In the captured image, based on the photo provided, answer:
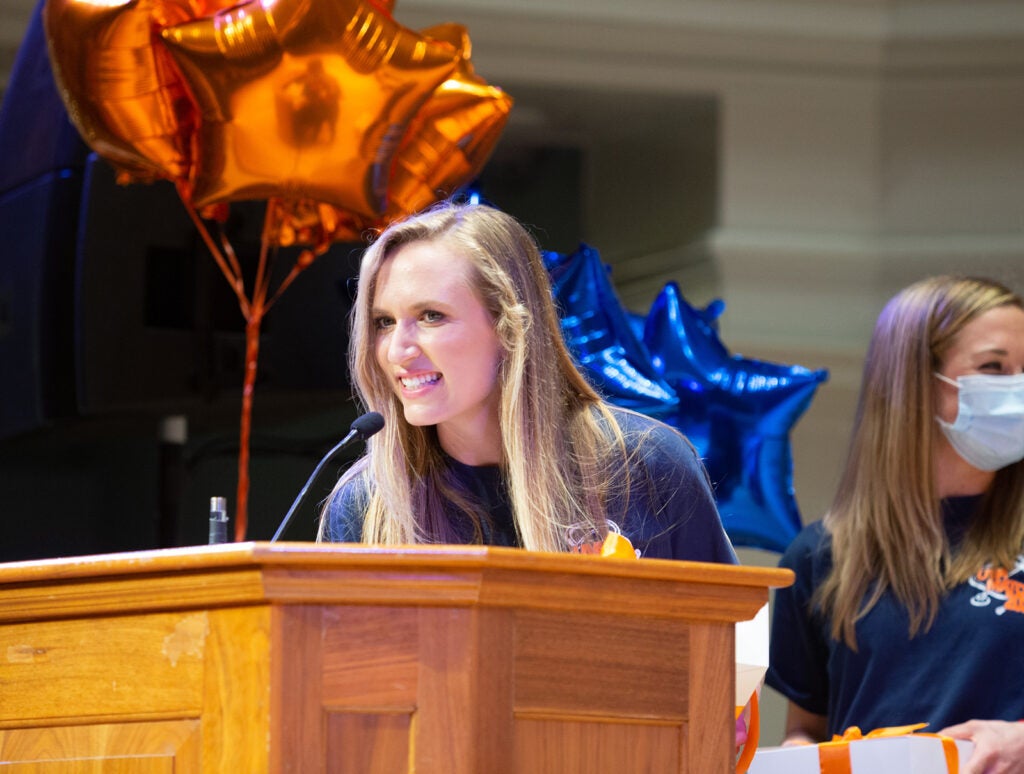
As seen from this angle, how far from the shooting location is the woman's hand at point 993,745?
2254 millimetres

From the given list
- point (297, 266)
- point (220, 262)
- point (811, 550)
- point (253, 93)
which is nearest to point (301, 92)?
point (253, 93)

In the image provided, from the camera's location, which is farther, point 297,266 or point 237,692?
point 297,266

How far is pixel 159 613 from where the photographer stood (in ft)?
4.58

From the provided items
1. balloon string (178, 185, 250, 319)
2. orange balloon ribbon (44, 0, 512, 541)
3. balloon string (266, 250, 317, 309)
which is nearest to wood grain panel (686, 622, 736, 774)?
orange balloon ribbon (44, 0, 512, 541)

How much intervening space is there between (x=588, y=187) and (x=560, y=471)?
2792 mm

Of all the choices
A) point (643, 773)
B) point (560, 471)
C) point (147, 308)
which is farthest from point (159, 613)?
point (147, 308)

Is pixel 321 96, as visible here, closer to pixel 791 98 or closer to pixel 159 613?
pixel 159 613

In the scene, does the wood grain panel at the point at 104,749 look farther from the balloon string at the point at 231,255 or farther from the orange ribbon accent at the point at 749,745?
the balloon string at the point at 231,255

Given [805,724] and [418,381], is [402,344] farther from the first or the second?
[805,724]

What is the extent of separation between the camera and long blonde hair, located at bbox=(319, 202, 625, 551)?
78.7 inches

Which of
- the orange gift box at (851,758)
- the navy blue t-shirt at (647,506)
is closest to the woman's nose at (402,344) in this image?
the navy blue t-shirt at (647,506)

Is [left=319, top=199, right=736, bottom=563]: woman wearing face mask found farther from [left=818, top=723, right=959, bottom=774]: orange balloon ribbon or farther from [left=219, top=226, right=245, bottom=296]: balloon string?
[left=219, top=226, right=245, bottom=296]: balloon string

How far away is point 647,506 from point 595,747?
691 mm

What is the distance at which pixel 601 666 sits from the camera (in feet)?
4.65
